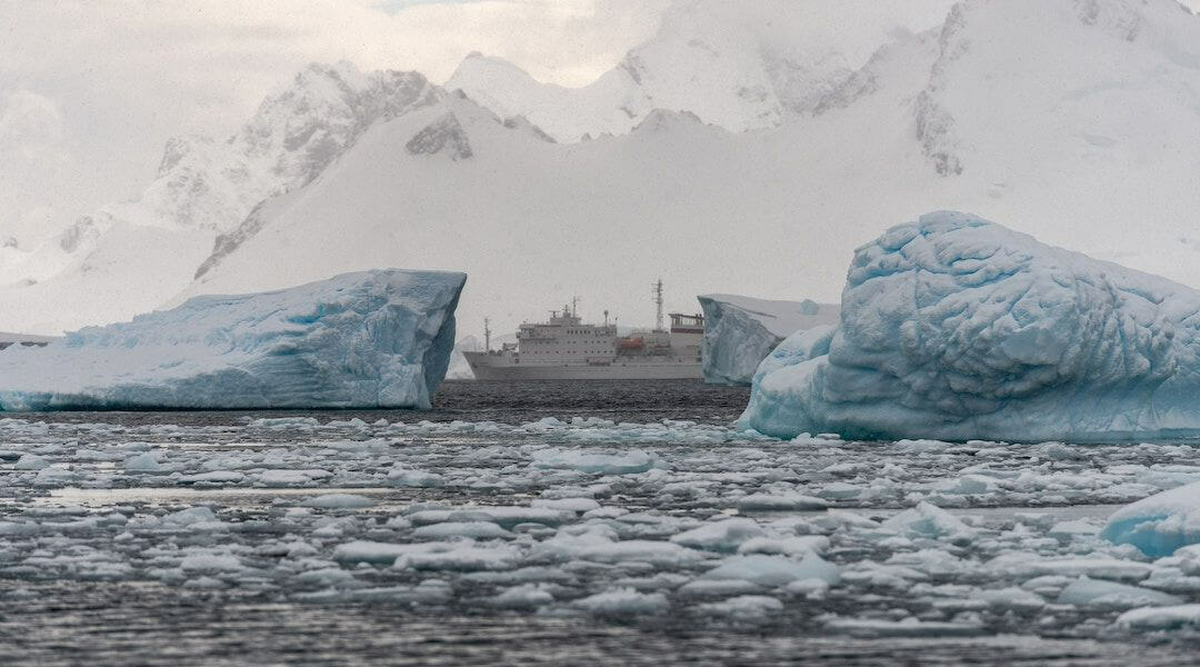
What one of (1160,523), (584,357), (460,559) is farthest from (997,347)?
(584,357)

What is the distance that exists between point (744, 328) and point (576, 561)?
56.6m

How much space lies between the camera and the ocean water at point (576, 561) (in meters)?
9.09

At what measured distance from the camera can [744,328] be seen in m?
68.1

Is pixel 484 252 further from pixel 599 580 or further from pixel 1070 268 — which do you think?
pixel 599 580

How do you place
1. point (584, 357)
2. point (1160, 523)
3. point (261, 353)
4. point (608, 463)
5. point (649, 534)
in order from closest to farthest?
point (1160, 523) < point (649, 534) < point (608, 463) < point (261, 353) < point (584, 357)

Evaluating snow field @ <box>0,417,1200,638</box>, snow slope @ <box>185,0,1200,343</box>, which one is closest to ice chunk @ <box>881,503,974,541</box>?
snow field @ <box>0,417,1200,638</box>

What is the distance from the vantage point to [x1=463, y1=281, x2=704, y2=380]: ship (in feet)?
341

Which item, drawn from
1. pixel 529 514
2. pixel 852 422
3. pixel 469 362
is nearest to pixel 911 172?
pixel 469 362

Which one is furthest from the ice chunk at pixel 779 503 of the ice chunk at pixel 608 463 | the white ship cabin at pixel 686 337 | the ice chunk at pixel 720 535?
the white ship cabin at pixel 686 337

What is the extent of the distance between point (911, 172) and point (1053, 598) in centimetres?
18096

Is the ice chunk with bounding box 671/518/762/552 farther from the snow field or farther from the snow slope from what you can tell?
the snow slope

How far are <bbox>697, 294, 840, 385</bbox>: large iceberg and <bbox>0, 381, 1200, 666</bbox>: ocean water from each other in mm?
44794

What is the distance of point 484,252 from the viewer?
639 ft

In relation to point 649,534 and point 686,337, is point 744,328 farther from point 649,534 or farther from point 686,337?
point 649,534
